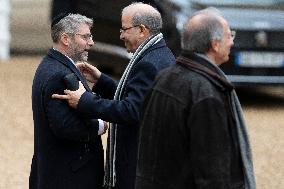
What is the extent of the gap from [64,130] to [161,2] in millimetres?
7618

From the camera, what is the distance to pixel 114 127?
5.75 m

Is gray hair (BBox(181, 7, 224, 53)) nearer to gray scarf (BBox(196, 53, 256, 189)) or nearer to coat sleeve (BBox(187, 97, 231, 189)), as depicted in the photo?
gray scarf (BBox(196, 53, 256, 189))

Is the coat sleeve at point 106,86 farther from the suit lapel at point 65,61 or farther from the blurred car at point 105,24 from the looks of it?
the blurred car at point 105,24

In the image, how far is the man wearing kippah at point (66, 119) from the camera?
5531mm

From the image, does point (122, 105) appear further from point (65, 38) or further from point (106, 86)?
point (106, 86)

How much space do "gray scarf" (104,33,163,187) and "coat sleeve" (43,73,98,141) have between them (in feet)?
0.64

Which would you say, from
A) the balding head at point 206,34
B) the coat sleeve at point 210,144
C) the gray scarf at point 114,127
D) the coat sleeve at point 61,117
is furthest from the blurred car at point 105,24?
the coat sleeve at point 210,144

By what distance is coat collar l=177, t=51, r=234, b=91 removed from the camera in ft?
14.9

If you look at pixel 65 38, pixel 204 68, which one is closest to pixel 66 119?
pixel 65 38

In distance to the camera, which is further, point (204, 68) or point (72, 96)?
point (72, 96)

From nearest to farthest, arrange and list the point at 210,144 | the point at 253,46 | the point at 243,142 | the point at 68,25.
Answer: the point at 210,144
the point at 243,142
the point at 68,25
the point at 253,46

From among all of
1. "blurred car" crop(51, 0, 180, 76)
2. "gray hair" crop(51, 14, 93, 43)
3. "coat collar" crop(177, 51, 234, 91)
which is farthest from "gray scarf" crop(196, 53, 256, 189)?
"blurred car" crop(51, 0, 180, 76)

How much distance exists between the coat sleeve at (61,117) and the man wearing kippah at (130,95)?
53mm

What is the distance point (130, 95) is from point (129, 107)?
0.23 ft
